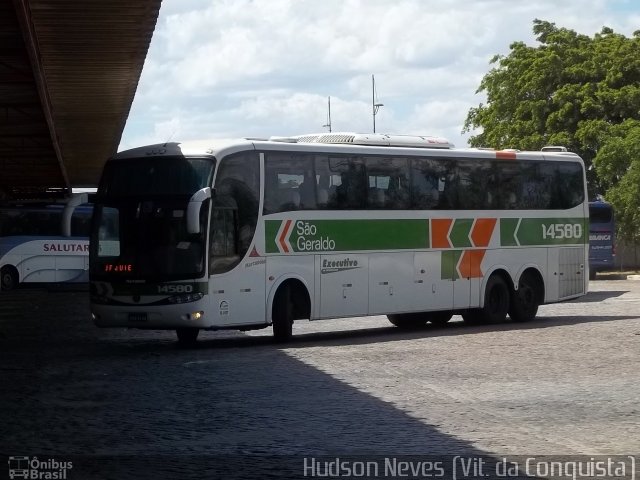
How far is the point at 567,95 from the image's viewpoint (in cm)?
6275

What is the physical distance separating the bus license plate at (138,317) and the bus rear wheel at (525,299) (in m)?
8.71

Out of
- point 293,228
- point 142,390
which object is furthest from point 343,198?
point 142,390

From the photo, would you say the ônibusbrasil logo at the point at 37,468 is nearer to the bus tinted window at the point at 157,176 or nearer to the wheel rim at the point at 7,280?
the bus tinted window at the point at 157,176

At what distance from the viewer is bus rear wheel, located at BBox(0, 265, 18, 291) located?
4775cm

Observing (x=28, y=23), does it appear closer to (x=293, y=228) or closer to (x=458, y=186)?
(x=293, y=228)

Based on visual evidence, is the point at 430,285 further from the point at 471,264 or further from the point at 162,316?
the point at 162,316

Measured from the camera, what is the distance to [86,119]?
38.2 metres

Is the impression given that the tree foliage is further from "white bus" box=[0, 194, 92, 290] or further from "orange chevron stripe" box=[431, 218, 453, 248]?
"orange chevron stripe" box=[431, 218, 453, 248]

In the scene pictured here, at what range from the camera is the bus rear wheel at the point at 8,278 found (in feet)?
157

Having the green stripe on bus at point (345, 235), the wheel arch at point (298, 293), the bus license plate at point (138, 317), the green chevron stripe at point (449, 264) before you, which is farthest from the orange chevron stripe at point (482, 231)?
the bus license plate at point (138, 317)

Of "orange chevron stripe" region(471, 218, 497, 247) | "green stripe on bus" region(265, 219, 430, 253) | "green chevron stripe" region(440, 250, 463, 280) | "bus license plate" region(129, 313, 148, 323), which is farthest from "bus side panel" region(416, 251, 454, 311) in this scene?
"bus license plate" region(129, 313, 148, 323)

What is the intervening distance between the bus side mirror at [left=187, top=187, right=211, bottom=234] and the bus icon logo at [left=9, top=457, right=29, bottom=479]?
10.3m

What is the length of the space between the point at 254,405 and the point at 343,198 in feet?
32.9

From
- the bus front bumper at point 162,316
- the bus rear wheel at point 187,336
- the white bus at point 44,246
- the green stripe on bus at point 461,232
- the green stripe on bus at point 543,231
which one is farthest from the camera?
the white bus at point 44,246
